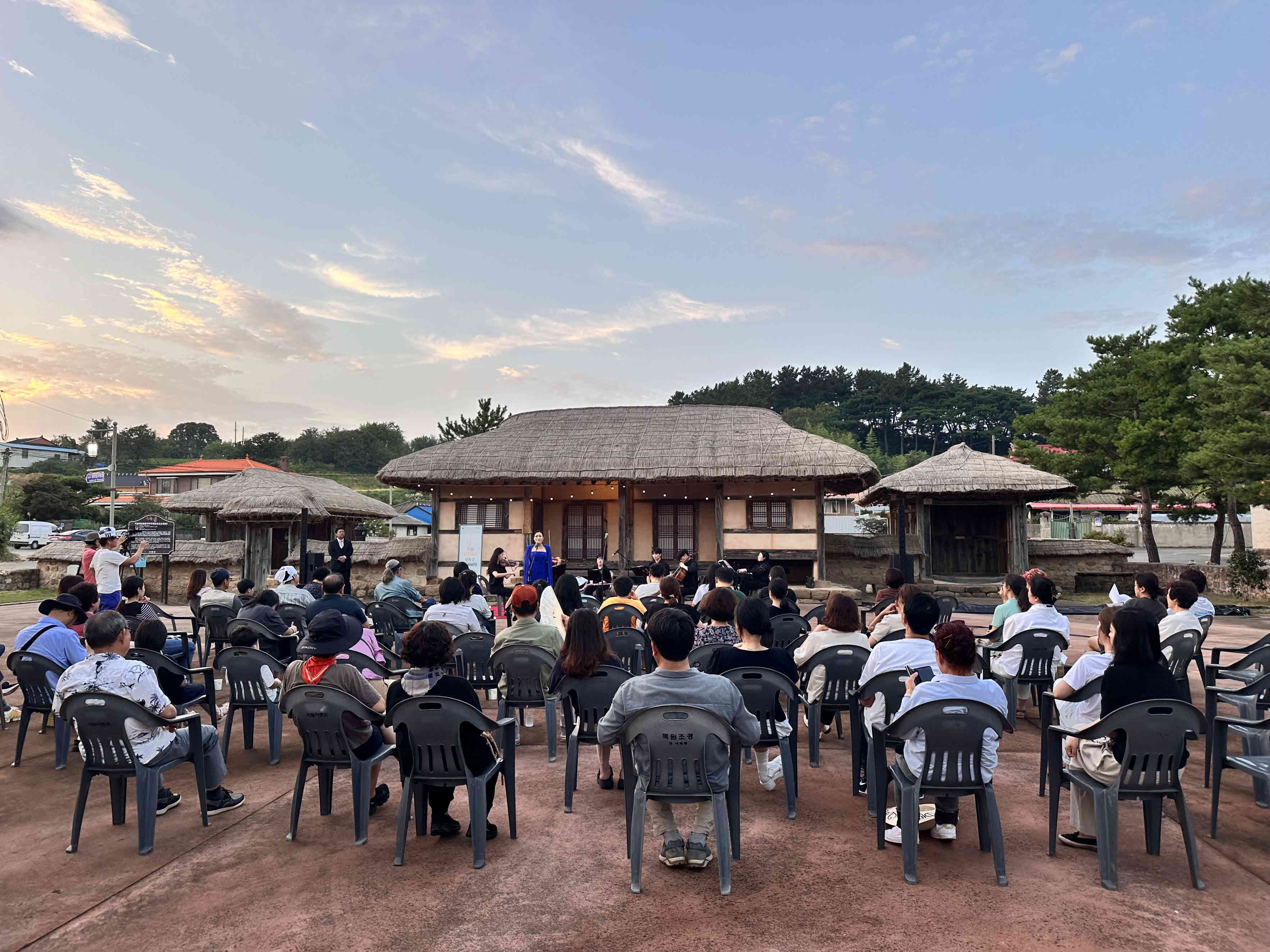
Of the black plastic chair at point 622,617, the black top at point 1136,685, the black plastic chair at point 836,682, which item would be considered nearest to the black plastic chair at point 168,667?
the black plastic chair at point 622,617

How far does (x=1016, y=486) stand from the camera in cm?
1780

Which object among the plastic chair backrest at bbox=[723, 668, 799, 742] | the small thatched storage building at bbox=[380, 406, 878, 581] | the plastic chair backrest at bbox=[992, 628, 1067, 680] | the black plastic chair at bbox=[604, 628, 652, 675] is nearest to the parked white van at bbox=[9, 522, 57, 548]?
the small thatched storage building at bbox=[380, 406, 878, 581]

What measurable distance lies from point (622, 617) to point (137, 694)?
3.80 meters

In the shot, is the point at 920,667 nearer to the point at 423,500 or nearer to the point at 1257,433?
the point at 1257,433

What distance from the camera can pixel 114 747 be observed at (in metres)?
3.72

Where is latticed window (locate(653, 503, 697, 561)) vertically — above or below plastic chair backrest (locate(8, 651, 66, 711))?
above

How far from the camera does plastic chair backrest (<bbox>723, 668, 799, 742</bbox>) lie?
412 centimetres

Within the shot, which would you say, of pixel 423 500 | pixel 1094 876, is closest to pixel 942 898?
pixel 1094 876

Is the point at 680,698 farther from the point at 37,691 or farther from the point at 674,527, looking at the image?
the point at 674,527

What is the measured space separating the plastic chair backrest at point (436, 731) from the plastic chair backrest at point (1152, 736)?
289 cm

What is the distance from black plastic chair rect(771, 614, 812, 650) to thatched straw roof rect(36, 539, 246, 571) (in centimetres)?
1621

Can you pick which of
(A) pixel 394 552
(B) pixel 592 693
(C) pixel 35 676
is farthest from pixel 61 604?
(A) pixel 394 552

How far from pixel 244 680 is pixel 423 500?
1843 inches

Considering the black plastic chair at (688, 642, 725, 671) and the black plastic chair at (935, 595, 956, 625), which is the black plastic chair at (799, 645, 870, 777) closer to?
the black plastic chair at (688, 642, 725, 671)
